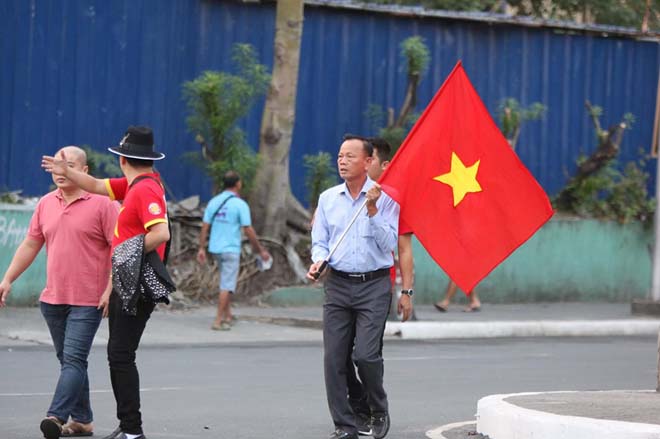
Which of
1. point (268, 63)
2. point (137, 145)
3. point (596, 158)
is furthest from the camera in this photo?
point (596, 158)

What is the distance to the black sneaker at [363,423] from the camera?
8.88m

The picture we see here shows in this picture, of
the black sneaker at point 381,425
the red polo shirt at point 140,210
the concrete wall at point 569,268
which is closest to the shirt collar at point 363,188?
the red polo shirt at point 140,210

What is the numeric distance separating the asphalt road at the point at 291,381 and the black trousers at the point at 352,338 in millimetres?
573

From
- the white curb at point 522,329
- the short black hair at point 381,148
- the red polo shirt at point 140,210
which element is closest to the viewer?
the red polo shirt at point 140,210

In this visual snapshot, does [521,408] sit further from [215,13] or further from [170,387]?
[215,13]

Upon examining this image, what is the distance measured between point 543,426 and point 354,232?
1.69 m

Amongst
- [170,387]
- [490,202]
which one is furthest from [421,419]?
[170,387]

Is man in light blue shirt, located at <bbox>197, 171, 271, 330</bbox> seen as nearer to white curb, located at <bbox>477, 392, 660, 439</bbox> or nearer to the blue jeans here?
the blue jeans

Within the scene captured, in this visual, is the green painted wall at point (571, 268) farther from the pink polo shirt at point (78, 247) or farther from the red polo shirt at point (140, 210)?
the red polo shirt at point (140, 210)

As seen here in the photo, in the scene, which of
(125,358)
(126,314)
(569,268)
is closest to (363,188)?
(126,314)

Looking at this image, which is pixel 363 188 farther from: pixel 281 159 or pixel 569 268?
pixel 569 268

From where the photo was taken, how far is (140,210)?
8.22 metres

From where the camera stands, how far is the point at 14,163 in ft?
62.5

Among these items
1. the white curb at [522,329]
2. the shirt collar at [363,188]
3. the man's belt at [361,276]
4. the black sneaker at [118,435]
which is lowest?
the white curb at [522,329]
